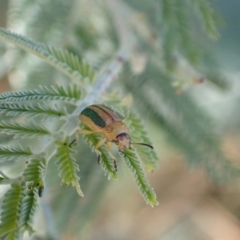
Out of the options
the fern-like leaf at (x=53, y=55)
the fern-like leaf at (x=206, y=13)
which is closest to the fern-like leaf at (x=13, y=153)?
the fern-like leaf at (x=53, y=55)

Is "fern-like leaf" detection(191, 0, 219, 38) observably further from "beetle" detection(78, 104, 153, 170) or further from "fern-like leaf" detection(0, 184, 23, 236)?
"fern-like leaf" detection(0, 184, 23, 236)

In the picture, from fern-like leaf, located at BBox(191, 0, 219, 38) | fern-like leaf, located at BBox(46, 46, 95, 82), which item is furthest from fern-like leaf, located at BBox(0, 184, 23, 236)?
fern-like leaf, located at BBox(191, 0, 219, 38)

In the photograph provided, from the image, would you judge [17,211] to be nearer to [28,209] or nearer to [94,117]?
[28,209]

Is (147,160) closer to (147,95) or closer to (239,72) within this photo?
(147,95)

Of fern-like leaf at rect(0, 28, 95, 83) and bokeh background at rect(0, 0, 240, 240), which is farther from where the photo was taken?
bokeh background at rect(0, 0, 240, 240)

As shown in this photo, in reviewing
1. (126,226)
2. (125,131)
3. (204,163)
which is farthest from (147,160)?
(126,226)

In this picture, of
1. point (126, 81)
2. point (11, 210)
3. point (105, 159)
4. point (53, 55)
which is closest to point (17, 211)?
point (11, 210)
